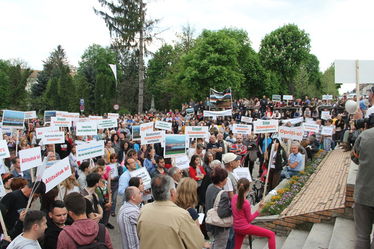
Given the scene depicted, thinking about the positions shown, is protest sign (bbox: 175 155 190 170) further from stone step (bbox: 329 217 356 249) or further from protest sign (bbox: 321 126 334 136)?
protest sign (bbox: 321 126 334 136)

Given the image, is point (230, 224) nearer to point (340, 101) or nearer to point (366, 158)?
point (366, 158)

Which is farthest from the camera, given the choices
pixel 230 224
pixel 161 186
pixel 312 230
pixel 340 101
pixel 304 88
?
pixel 304 88

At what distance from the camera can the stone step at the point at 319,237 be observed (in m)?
5.30

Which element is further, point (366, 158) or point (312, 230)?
point (312, 230)

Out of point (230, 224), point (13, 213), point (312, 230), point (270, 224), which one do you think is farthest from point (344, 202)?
point (13, 213)

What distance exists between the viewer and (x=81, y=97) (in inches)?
2137

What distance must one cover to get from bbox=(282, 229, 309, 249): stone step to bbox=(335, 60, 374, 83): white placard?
306cm

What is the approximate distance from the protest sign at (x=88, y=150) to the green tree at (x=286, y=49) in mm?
48332

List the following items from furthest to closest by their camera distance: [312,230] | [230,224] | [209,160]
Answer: [209,160]
[312,230]
[230,224]

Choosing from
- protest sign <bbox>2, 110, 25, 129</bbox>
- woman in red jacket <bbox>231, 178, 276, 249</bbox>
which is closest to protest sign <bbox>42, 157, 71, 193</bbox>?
woman in red jacket <bbox>231, 178, 276, 249</bbox>

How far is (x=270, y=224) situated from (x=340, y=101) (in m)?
22.5

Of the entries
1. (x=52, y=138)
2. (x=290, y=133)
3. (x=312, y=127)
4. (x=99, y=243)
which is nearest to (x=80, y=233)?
(x=99, y=243)

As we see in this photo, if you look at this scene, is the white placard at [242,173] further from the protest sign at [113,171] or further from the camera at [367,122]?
the camera at [367,122]

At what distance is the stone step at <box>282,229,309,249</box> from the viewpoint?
5773 millimetres
